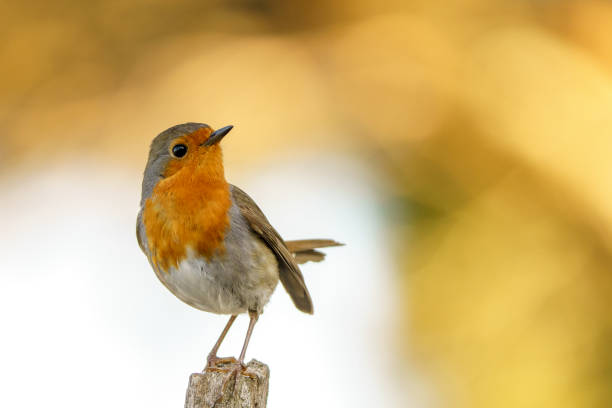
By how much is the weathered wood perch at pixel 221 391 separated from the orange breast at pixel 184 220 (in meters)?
0.58

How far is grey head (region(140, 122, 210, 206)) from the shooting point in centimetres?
311

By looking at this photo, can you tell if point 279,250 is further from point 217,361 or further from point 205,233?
point 217,361

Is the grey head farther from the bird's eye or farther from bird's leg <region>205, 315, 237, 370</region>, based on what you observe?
bird's leg <region>205, 315, 237, 370</region>

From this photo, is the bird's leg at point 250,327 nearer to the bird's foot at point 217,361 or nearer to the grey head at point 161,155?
the bird's foot at point 217,361

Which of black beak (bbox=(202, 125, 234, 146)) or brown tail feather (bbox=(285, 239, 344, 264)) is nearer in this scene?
black beak (bbox=(202, 125, 234, 146))

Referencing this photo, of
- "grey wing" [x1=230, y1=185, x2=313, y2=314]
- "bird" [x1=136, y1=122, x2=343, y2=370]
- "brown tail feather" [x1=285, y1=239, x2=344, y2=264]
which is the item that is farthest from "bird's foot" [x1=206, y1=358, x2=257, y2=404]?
"brown tail feather" [x1=285, y1=239, x2=344, y2=264]

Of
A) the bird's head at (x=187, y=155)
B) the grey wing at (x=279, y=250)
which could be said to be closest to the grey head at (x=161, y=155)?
the bird's head at (x=187, y=155)

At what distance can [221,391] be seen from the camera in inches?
95.3

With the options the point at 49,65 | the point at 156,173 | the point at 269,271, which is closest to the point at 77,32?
the point at 49,65

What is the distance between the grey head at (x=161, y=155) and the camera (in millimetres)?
3109

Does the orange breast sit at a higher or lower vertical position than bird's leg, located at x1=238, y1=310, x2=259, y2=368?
higher

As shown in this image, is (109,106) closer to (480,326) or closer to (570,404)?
(480,326)

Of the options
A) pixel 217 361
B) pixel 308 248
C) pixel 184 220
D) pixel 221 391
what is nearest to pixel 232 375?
pixel 221 391

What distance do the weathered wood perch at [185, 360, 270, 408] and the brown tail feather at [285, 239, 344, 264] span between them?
1290 mm
